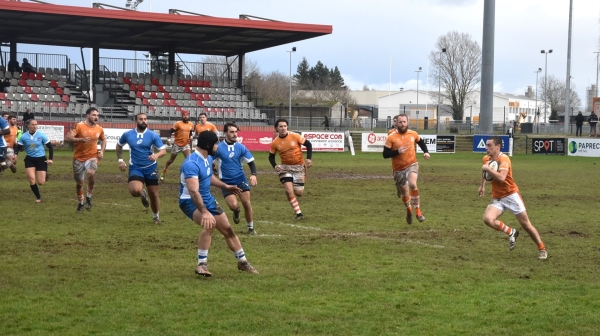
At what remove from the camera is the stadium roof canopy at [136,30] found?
4212cm

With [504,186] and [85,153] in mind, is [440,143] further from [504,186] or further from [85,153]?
[504,186]

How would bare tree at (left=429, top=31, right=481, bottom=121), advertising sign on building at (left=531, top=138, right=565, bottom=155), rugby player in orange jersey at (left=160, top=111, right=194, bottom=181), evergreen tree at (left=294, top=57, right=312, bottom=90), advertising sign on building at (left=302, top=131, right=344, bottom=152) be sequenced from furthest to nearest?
evergreen tree at (left=294, top=57, right=312, bottom=90), bare tree at (left=429, top=31, right=481, bottom=121), advertising sign on building at (left=531, top=138, right=565, bottom=155), advertising sign on building at (left=302, top=131, right=344, bottom=152), rugby player in orange jersey at (left=160, top=111, right=194, bottom=181)

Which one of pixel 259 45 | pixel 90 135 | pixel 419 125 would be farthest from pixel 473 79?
pixel 90 135

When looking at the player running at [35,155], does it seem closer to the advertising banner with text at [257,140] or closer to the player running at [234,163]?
the player running at [234,163]

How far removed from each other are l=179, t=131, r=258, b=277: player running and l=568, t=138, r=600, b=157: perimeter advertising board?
4024 centimetres

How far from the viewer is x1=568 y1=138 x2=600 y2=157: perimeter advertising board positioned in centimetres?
4603

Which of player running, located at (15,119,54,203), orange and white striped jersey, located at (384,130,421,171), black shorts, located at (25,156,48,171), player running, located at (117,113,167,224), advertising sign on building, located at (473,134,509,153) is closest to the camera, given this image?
player running, located at (117,113,167,224)

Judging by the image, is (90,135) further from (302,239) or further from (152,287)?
(152,287)

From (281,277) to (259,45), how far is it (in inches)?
1744

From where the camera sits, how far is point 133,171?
51.9 ft

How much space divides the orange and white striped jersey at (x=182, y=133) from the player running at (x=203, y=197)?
47.6 ft

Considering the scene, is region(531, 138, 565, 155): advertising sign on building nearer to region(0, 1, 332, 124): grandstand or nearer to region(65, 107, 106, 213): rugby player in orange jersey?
region(0, 1, 332, 124): grandstand

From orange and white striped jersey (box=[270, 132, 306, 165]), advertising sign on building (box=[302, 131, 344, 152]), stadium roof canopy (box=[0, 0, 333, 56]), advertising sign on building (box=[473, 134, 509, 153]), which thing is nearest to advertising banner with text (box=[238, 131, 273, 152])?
advertising sign on building (box=[302, 131, 344, 152])

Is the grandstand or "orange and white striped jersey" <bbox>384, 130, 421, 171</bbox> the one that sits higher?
the grandstand
